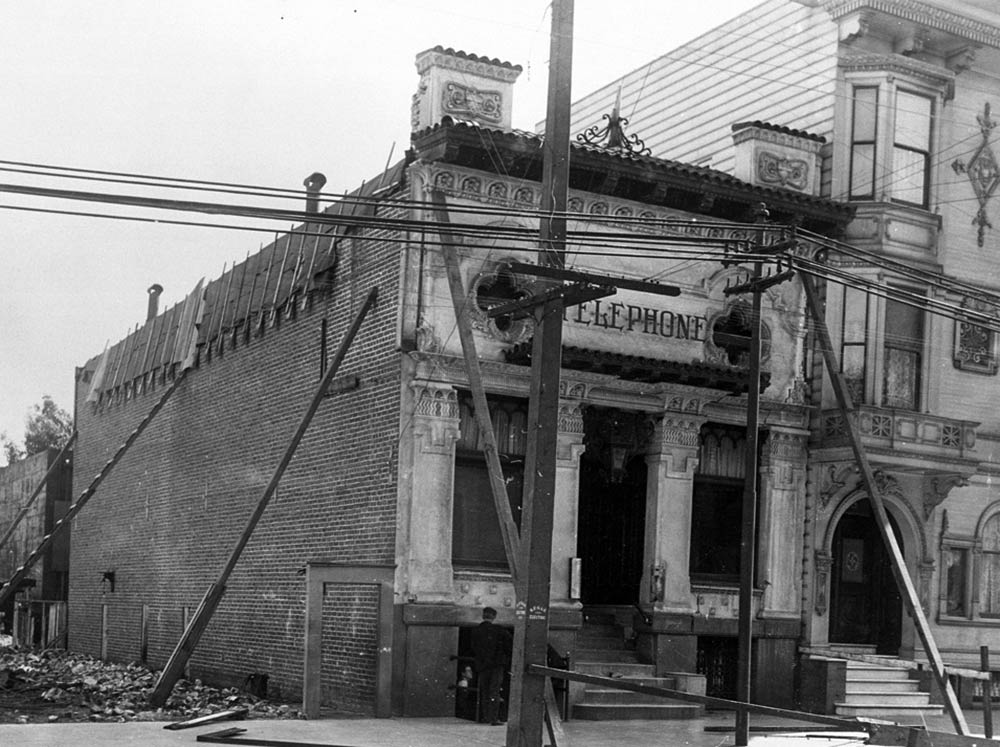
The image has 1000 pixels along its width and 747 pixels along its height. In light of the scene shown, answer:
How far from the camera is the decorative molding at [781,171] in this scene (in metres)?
23.5

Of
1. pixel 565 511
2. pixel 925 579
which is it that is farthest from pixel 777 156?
pixel 925 579

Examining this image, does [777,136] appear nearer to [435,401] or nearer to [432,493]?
[435,401]

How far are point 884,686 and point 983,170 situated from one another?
9.56 m

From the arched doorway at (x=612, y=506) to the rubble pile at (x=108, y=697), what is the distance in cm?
551

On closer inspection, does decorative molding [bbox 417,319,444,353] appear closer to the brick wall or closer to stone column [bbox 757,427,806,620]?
the brick wall

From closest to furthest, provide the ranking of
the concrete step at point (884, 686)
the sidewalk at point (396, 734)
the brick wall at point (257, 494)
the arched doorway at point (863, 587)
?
the sidewalk at point (396, 734), the brick wall at point (257, 494), the concrete step at point (884, 686), the arched doorway at point (863, 587)

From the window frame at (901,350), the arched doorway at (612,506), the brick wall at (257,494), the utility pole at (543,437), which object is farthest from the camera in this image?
the window frame at (901,350)

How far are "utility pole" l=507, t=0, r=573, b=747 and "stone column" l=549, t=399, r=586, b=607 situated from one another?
4923mm

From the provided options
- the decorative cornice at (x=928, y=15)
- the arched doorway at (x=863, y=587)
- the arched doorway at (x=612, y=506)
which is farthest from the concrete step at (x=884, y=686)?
the decorative cornice at (x=928, y=15)

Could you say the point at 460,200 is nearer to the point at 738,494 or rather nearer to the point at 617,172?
the point at 617,172

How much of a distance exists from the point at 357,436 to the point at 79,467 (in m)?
18.2

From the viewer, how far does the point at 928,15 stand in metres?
24.8

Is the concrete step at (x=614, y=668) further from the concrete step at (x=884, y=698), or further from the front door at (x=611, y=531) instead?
the concrete step at (x=884, y=698)

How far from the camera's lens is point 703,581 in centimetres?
2272
